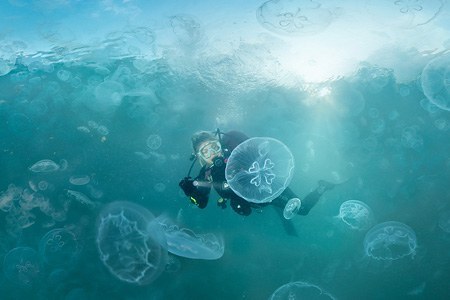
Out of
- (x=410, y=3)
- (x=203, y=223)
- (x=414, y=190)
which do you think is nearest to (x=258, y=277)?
(x=203, y=223)

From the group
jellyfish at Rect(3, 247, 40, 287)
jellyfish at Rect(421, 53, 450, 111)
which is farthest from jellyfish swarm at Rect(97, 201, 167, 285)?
jellyfish at Rect(421, 53, 450, 111)

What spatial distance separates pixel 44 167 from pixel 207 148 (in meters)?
9.15

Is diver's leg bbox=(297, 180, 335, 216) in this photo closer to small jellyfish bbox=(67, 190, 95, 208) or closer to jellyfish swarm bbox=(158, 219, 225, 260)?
jellyfish swarm bbox=(158, 219, 225, 260)

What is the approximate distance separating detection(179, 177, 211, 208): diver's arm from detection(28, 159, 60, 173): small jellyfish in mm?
9160

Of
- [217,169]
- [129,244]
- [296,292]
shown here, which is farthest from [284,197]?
[129,244]

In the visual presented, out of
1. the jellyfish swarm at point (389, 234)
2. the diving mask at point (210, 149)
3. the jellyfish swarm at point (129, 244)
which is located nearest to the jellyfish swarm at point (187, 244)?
the jellyfish swarm at point (129, 244)

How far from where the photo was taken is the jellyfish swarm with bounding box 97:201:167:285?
6.51 metres

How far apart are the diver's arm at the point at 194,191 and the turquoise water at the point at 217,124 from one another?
554 cm

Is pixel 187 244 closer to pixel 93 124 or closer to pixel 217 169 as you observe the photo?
pixel 217 169

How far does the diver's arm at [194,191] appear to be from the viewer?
21.9 feet

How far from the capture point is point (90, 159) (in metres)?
14.8

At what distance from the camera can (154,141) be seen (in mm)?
17031

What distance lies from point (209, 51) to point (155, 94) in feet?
14.8

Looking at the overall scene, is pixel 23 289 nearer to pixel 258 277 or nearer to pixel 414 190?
pixel 258 277
